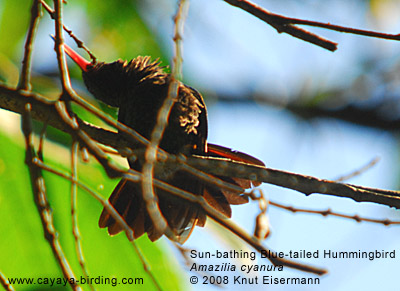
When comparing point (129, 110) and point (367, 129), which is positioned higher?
point (367, 129)

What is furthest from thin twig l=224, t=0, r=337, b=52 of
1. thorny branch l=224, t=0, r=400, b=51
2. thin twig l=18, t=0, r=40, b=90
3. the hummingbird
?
the hummingbird

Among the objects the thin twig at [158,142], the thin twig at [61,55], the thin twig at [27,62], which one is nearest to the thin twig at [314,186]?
the thin twig at [158,142]

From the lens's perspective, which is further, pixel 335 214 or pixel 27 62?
pixel 335 214

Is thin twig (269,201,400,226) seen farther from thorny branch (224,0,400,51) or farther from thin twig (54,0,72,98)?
thin twig (54,0,72,98)

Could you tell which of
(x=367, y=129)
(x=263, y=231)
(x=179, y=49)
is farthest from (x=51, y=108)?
(x=367, y=129)

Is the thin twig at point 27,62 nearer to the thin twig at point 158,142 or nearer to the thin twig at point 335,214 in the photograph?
the thin twig at point 158,142

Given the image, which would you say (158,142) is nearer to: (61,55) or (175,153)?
(61,55)

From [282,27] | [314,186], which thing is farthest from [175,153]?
[282,27]

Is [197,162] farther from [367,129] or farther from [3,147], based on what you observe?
[367,129]

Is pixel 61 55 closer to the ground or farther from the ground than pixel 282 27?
closer to the ground

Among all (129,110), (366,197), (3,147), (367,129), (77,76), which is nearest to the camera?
(366,197)

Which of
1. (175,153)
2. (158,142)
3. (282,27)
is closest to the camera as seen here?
(158,142)
